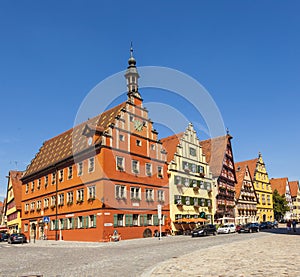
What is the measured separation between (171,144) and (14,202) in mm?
34739

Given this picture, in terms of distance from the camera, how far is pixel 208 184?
60531 millimetres

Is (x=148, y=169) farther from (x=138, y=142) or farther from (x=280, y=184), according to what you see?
(x=280, y=184)

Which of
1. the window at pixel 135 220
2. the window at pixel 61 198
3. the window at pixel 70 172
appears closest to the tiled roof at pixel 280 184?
the window at pixel 135 220

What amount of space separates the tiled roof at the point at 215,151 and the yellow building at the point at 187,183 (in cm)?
442

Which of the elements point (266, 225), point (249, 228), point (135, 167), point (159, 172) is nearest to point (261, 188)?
point (266, 225)

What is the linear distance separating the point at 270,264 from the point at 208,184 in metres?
46.7

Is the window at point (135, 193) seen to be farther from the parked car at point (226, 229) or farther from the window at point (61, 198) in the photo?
the parked car at point (226, 229)

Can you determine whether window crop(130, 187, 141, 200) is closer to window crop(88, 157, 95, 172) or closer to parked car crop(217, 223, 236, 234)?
window crop(88, 157, 95, 172)

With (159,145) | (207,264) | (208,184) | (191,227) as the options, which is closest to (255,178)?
(208,184)

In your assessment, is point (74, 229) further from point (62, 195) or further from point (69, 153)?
point (69, 153)

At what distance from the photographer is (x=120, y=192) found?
42.2m

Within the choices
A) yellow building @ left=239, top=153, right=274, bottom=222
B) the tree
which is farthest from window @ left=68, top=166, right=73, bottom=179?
the tree

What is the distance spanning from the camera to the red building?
1617 inches

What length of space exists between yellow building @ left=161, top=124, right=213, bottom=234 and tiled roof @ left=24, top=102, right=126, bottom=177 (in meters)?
11.5
